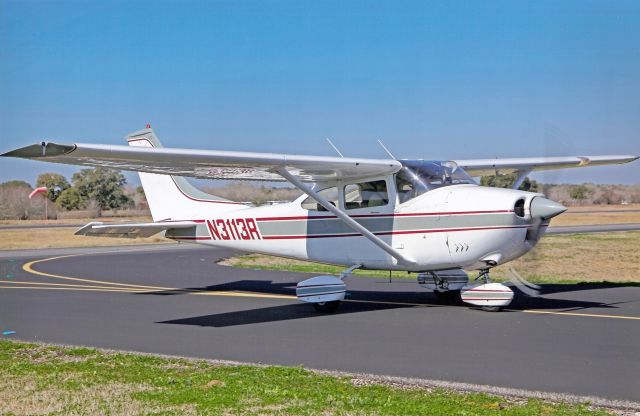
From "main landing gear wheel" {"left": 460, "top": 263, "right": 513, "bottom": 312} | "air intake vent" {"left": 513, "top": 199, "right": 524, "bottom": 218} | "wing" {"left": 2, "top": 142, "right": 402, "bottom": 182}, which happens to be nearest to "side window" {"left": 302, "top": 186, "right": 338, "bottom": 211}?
"wing" {"left": 2, "top": 142, "right": 402, "bottom": 182}

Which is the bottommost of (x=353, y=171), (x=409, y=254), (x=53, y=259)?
(x=53, y=259)

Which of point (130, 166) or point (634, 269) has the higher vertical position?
point (130, 166)

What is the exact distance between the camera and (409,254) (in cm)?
1221

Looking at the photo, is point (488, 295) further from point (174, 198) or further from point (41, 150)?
point (174, 198)

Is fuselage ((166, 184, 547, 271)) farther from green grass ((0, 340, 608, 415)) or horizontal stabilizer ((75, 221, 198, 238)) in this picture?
green grass ((0, 340, 608, 415))

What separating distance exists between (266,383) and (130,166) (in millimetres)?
5442

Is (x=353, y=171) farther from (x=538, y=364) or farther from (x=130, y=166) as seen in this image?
(x=538, y=364)

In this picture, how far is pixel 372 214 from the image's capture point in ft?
41.6

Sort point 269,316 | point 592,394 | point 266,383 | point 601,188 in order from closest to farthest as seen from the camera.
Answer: point 592,394, point 266,383, point 269,316, point 601,188

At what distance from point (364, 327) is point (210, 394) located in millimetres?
4493

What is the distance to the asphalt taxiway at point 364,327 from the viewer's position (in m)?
7.79

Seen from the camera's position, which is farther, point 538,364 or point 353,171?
point 353,171

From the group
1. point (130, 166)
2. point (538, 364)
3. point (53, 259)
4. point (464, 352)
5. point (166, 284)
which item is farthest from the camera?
point (53, 259)

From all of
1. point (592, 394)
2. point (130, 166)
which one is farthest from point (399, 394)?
point (130, 166)
